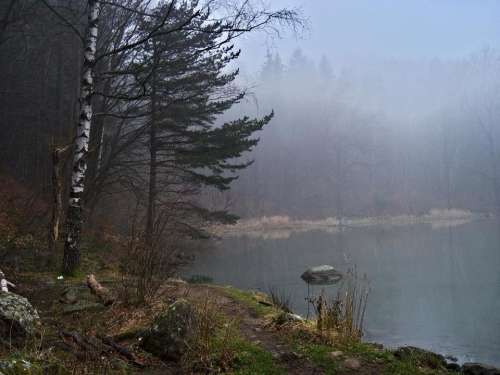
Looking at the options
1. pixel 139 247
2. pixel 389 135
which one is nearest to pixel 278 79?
pixel 389 135

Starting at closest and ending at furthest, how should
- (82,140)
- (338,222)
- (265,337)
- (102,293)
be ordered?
(265,337) → (102,293) → (82,140) → (338,222)

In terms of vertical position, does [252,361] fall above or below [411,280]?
above

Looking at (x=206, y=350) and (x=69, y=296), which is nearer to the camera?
(x=206, y=350)

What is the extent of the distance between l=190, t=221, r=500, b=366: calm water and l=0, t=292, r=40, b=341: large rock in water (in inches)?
158

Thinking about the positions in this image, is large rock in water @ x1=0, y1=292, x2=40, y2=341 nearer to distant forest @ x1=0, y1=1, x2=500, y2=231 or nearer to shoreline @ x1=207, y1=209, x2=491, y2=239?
distant forest @ x1=0, y1=1, x2=500, y2=231

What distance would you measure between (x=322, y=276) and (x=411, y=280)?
10.1ft

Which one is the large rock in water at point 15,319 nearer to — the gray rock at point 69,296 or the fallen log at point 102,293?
the fallen log at point 102,293

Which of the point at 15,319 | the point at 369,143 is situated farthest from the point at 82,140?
the point at 369,143

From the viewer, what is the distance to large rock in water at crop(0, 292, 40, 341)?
12.3 ft

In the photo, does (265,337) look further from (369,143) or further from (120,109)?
(369,143)

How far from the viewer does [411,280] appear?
1495 cm

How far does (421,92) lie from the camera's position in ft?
277

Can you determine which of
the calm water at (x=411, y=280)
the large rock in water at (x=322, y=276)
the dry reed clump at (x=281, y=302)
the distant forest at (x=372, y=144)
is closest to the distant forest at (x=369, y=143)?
the distant forest at (x=372, y=144)

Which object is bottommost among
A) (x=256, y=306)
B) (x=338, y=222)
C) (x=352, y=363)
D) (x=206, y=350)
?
(x=338, y=222)
